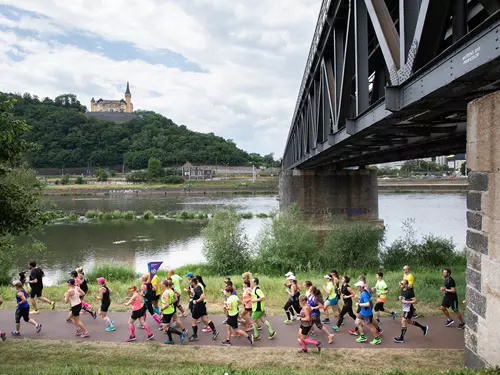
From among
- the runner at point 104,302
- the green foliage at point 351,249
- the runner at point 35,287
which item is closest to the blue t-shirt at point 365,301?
the runner at point 104,302

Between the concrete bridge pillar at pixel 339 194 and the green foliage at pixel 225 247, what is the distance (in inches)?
373

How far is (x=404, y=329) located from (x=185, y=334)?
4848 millimetres

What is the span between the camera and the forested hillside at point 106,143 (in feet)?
482

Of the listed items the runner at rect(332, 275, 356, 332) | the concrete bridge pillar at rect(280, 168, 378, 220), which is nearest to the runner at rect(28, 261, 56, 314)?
the runner at rect(332, 275, 356, 332)

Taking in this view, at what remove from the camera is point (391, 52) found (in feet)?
21.2

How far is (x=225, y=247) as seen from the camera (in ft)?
68.4

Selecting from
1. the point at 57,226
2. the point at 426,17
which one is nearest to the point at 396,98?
the point at 426,17

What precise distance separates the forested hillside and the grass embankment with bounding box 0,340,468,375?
144 meters

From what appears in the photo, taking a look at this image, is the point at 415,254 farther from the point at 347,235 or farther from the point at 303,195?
the point at 303,195

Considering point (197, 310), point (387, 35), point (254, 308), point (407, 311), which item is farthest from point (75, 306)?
point (387, 35)

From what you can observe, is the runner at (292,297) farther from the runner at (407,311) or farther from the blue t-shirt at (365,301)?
the runner at (407,311)

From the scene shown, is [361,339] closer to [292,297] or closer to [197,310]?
[292,297]

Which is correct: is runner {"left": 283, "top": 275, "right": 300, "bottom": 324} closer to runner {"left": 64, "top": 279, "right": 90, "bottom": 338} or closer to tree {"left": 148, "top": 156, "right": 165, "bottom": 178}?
runner {"left": 64, "top": 279, "right": 90, "bottom": 338}

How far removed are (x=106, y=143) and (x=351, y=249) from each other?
154036mm
